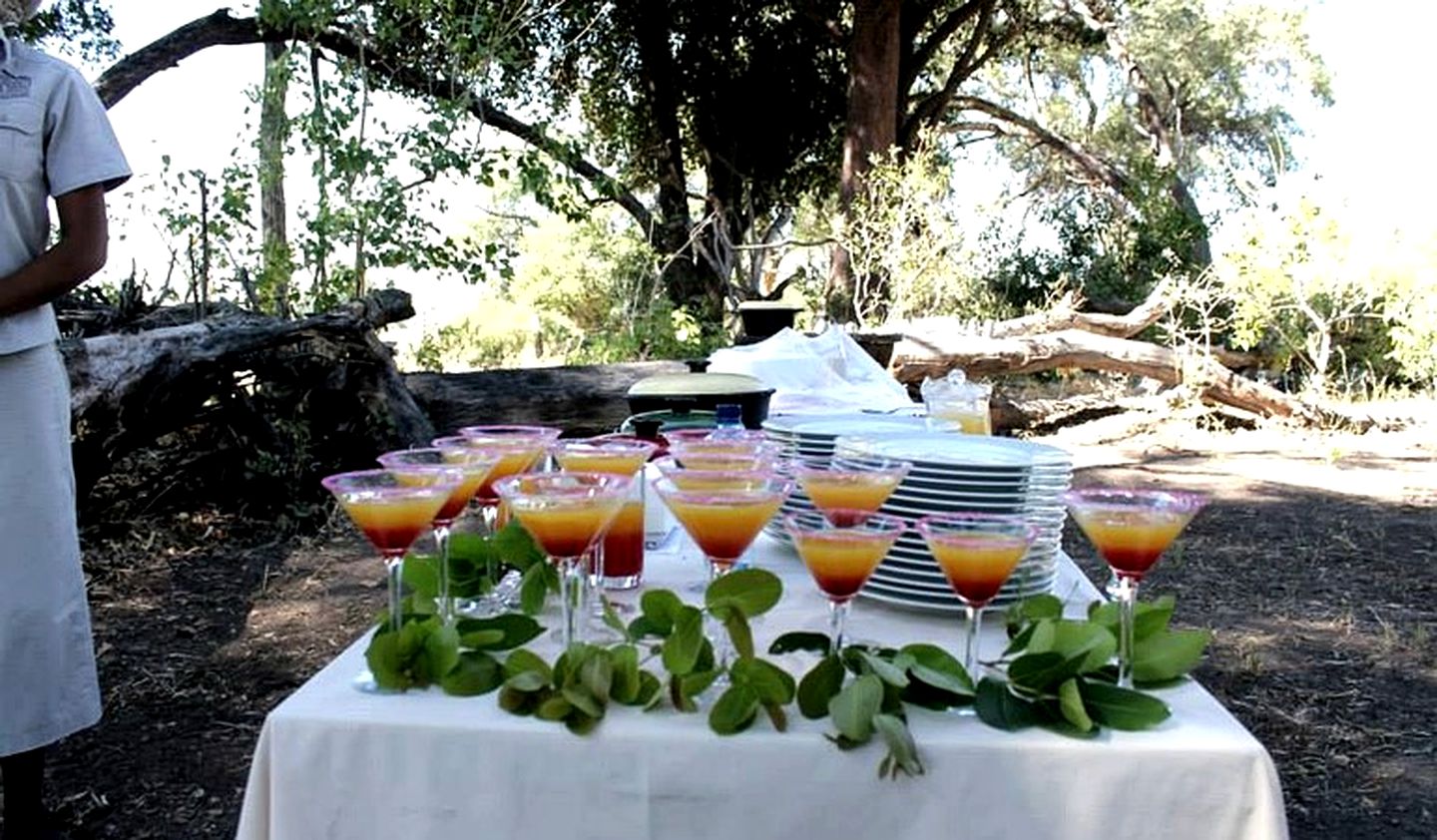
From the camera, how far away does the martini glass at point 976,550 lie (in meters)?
Answer: 1.20

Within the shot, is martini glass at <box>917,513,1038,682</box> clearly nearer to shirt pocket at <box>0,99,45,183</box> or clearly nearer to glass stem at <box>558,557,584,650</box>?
glass stem at <box>558,557,584,650</box>

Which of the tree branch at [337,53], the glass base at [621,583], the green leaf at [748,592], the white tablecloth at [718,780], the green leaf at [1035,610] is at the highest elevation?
the tree branch at [337,53]

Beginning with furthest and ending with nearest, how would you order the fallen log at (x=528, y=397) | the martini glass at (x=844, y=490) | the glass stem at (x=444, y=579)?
1. the fallen log at (x=528, y=397)
2. the glass stem at (x=444, y=579)
3. the martini glass at (x=844, y=490)

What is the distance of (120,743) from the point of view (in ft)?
10.5

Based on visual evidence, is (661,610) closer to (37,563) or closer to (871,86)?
(37,563)

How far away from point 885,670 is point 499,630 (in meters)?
0.50

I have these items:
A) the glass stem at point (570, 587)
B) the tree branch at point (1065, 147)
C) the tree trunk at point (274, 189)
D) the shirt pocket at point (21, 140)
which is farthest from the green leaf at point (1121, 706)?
the tree branch at point (1065, 147)

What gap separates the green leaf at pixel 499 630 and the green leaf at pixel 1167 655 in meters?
0.74

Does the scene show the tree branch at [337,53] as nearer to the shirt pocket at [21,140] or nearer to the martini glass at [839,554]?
the shirt pocket at [21,140]

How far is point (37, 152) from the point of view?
2170mm

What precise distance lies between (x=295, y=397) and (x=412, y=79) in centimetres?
302

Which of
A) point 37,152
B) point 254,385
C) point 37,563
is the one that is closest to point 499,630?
point 37,563

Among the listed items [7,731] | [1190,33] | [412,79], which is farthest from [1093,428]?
[1190,33]

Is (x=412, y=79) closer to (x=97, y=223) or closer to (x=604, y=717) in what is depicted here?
(x=97, y=223)
